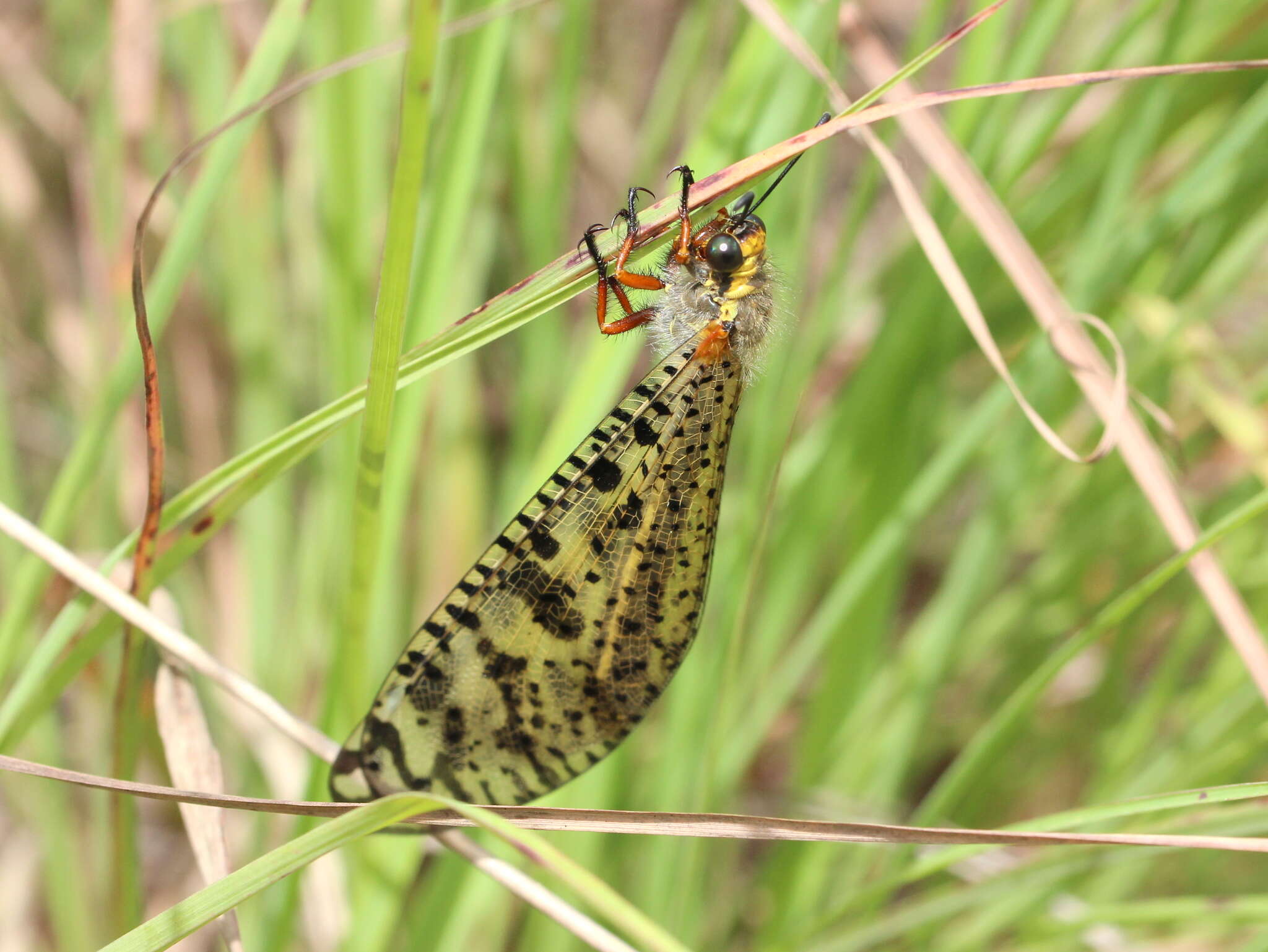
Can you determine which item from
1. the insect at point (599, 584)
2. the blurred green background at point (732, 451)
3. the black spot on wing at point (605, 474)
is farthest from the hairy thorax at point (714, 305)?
the black spot on wing at point (605, 474)

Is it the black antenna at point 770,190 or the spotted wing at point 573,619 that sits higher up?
the black antenna at point 770,190

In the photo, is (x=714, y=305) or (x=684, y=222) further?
(x=714, y=305)

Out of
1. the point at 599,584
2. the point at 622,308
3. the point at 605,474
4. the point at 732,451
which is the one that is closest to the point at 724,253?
the point at 622,308

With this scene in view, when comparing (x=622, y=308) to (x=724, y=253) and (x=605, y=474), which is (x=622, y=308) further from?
(x=605, y=474)

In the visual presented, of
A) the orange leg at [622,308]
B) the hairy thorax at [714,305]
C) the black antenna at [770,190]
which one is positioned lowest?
the orange leg at [622,308]

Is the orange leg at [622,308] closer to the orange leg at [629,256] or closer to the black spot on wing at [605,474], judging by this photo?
the orange leg at [629,256]

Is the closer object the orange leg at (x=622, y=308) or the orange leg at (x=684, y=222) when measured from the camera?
the orange leg at (x=684, y=222)

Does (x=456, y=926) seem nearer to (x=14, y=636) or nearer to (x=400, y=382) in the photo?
(x=14, y=636)

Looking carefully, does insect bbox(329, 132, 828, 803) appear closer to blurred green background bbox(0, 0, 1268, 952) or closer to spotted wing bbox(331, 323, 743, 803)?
spotted wing bbox(331, 323, 743, 803)
